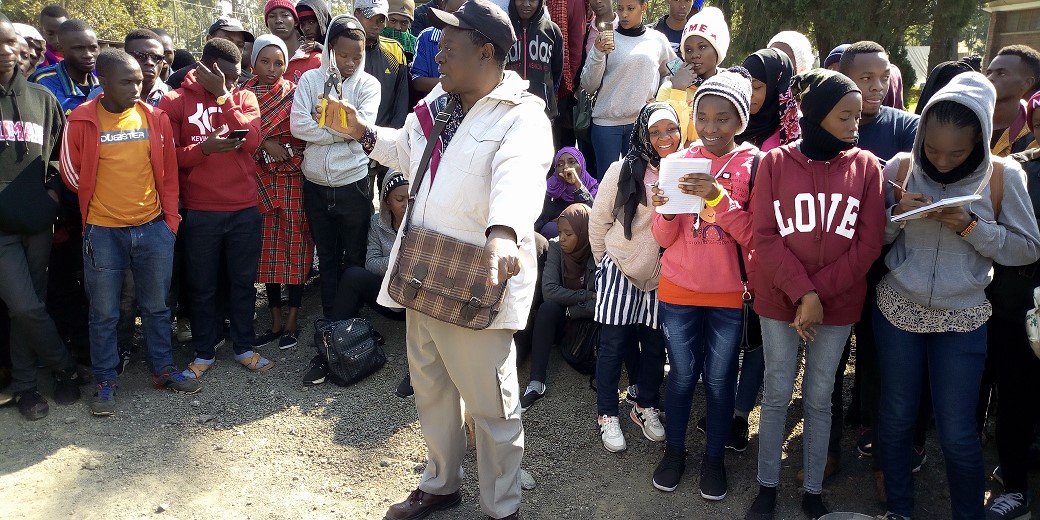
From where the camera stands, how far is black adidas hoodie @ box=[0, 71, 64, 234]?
4.32m

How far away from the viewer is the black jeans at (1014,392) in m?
3.38

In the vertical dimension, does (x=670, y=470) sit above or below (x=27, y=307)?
below

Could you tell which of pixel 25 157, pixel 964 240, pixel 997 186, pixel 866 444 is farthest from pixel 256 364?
pixel 997 186

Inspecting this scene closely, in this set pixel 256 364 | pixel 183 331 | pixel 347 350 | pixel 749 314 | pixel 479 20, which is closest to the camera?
pixel 479 20

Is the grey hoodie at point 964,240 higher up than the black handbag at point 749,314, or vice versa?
the grey hoodie at point 964,240

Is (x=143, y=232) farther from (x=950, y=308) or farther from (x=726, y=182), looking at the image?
(x=950, y=308)

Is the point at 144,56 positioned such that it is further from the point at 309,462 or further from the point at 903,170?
the point at 903,170

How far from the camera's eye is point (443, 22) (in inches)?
111

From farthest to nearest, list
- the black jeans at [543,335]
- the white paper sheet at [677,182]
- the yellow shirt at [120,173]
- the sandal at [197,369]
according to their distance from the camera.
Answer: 1. the sandal at [197,369]
2. the black jeans at [543,335]
3. the yellow shirt at [120,173]
4. the white paper sheet at [677,182]

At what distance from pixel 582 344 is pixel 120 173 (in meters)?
3.06

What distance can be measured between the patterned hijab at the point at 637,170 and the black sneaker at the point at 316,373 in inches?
93.0

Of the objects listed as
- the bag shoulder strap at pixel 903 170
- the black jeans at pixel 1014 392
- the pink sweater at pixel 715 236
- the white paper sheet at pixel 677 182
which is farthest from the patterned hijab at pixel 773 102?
the black jeans at pixel 1014 392

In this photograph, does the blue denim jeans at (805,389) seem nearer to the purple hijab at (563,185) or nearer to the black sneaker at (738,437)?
the black sneaker at (738,437)

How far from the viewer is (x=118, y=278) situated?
461 cm
